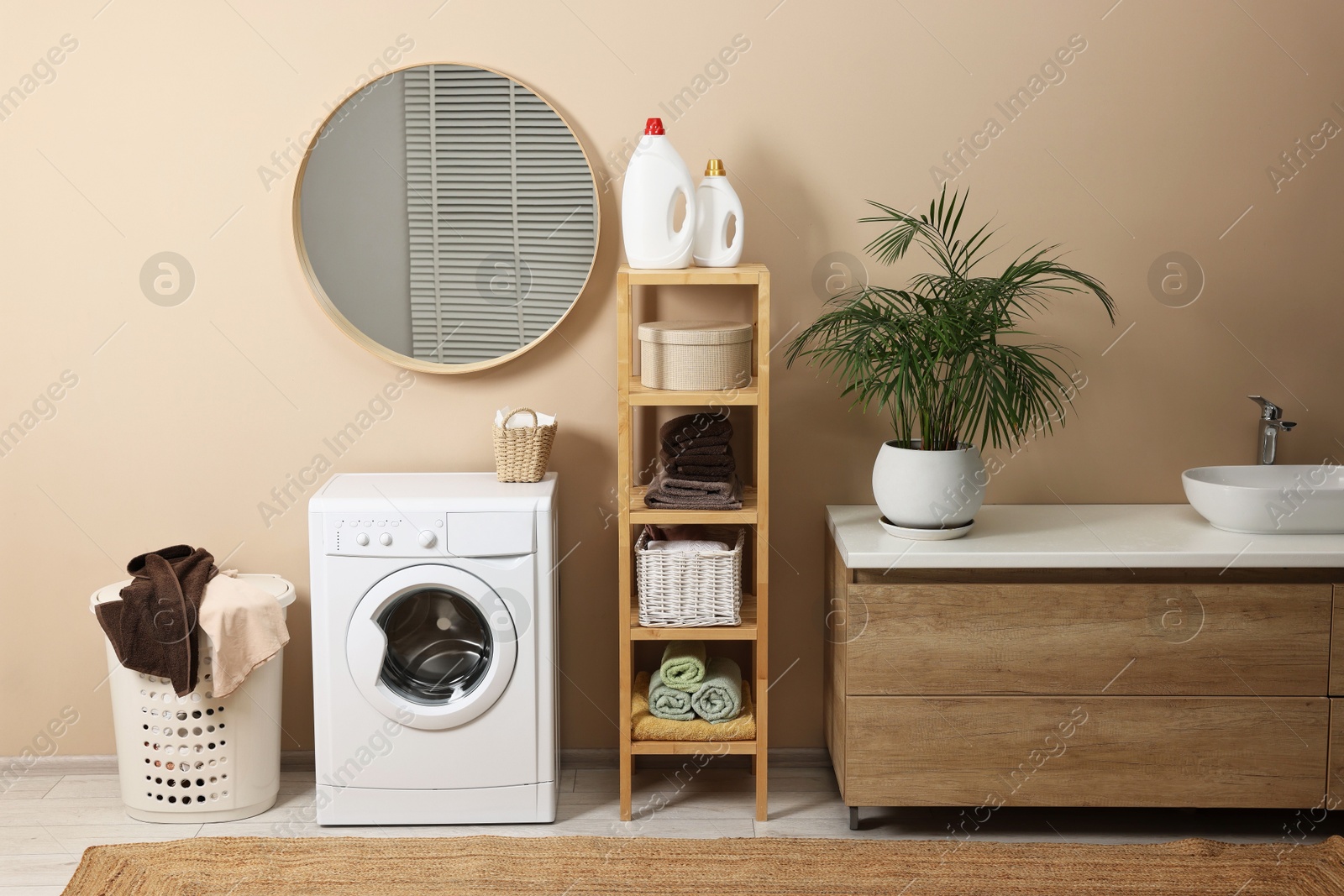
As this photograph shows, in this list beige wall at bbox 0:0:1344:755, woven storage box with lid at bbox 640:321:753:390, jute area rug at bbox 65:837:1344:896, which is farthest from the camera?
beige wall at bbox 0:0:1344:755

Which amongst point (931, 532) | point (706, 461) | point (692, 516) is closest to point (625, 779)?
point (692, 516)

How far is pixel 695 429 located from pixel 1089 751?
109 centimetres

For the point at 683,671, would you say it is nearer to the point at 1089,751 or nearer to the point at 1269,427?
the point at 1089,751

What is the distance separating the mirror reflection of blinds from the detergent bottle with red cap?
25 centimetres

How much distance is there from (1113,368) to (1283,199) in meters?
0.54

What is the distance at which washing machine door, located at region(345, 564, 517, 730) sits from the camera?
2.29 metres

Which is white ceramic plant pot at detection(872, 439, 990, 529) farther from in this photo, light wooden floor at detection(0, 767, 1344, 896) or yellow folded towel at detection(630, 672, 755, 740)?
light wooden floor at detection(0, 767, 1344, 896)

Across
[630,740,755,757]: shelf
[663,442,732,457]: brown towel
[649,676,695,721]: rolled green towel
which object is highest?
[663,442,732,457]: brown towel

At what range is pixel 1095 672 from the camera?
221 centimetres

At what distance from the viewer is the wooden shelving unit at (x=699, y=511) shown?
2229mm

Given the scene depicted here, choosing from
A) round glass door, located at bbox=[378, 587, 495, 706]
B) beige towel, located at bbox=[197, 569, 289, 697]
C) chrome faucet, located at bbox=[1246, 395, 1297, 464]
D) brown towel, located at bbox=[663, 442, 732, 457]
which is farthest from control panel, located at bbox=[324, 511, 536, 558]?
chrome faucet, located at bbox=[1246, 395, 1297, 464]

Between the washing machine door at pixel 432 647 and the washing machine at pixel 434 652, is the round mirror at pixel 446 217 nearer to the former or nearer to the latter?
the washing machine at pixel 434 652

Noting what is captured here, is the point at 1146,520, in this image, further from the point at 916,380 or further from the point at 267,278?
the point at 267,278

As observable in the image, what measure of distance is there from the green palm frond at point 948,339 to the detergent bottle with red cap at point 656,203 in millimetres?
360
